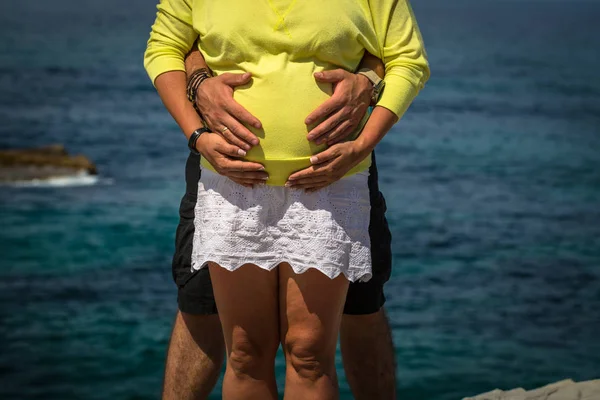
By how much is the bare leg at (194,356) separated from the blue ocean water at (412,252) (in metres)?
A: 3.67

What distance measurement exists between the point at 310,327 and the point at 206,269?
2.61 feet

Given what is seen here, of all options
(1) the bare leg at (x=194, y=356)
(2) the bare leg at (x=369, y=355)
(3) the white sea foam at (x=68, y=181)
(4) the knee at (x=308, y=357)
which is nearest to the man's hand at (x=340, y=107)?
(4) the knee at (x=308, y=357)

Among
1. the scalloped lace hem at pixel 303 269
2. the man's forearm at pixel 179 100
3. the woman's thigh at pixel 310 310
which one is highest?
the man's forearm at pixel 179 100

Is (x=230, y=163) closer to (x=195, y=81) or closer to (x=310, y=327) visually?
(x=195, y=81)

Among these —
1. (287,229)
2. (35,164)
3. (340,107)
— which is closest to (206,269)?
→ (287,229)

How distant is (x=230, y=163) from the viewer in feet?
10.2

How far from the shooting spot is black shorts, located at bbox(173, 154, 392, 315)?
11.9ft

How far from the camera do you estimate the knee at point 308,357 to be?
10.4 feet

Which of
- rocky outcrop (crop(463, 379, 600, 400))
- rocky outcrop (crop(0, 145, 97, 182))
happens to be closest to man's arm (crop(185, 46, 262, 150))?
rocky outcrop (crop(463, 379, 600, 400))

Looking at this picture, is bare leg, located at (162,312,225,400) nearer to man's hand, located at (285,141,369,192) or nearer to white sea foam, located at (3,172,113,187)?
man's hand, located at (285,141,369,192)

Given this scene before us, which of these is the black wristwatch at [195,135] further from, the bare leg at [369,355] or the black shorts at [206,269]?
the bare leg at [369,355]

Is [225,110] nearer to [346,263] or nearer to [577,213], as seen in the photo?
[346,263]

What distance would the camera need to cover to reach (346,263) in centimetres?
317

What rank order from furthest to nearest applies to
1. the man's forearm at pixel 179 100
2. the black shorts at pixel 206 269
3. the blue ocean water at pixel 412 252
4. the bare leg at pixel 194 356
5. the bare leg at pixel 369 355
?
the blue ocean water at pixel 412 252
the bare leg at pixel 194 356
the bare leg at pixel 369 355
the black shorts at pixel 206 269
the man's forearm at pixel 179 100
